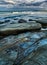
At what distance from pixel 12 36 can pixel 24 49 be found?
1465 millimetres

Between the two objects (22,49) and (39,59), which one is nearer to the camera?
(39,59)

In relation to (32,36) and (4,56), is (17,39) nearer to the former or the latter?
(32,36)

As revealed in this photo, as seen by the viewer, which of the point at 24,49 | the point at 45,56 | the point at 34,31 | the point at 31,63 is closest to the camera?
the point at 31,63

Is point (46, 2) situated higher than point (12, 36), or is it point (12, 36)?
point (12, 36)

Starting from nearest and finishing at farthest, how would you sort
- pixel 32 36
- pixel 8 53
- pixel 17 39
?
pixel 8 53 → pixel 17 39 → pixel 32 36

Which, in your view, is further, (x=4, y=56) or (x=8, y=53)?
(x=8, y=53)

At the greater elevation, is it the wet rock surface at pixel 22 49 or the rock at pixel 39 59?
the rock at pixel 39 59

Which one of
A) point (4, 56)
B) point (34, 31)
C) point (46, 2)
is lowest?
point (46, 2)

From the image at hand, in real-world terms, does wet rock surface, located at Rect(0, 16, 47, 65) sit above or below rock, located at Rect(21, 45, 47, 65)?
below

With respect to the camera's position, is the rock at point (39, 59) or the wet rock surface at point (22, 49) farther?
the wet rock surface at point (22, 49)

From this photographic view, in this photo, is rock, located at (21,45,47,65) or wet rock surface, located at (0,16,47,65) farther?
wet rock surface, located at (0,16,47,65)

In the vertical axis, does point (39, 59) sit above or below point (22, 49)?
above

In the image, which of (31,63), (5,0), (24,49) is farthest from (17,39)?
(5,0)

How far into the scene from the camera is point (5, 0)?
267 feet
